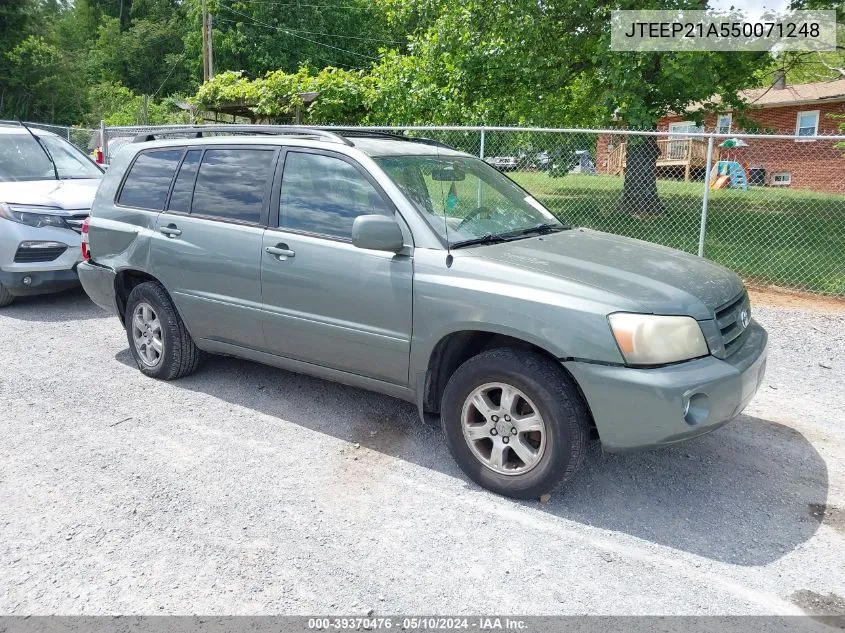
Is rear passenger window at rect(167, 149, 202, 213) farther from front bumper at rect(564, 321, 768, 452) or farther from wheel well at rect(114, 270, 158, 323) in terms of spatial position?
front bumper at rect(564, 321, 768, 452)

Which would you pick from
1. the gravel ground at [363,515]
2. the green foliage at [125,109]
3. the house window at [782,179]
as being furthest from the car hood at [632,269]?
the green foliage at [125,109]

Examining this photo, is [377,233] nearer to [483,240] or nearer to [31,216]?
[483,240]

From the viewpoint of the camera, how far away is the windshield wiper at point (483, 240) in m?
3.97

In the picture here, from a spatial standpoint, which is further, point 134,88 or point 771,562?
point 134,88

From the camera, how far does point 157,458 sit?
13.7 ft

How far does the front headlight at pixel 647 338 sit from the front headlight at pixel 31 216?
661cm

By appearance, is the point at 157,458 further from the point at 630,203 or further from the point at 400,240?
the point at 630,203

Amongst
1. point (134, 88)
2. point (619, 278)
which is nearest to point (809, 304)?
point (619, 278)

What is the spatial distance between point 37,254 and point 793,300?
859 cm

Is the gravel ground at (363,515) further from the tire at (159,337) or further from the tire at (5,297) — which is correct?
the tire at (5,297)

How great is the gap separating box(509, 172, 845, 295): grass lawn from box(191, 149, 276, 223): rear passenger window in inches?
276

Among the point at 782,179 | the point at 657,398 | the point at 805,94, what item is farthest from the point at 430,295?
the point at 805,94

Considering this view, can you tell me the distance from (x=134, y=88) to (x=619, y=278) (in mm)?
49681

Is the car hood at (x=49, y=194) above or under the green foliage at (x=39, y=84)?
under
